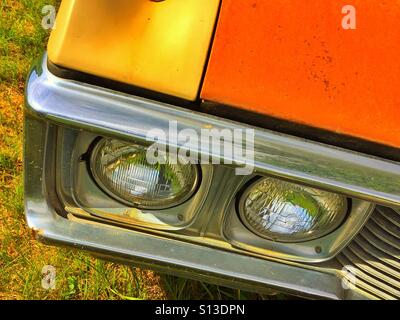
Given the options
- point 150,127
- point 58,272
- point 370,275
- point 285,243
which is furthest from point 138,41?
point 58,272

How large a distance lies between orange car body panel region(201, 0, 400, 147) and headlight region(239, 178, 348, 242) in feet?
0.69

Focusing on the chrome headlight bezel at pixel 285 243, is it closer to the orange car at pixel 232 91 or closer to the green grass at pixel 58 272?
the orange car at pixel 232 91

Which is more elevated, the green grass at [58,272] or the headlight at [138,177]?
the headlight at [138,177]

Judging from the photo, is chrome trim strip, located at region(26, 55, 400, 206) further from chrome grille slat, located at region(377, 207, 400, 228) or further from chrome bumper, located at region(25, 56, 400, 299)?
chrome grille slat, located at region(377, 207, 400, 228)

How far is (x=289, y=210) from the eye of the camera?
4.39 ft

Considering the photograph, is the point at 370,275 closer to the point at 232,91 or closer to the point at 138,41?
the point at 232,91

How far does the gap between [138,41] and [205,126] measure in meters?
0.23

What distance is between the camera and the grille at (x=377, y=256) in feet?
4.38

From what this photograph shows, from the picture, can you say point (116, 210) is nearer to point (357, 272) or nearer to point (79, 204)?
point (79, 204)

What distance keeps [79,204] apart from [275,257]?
0.56 meters

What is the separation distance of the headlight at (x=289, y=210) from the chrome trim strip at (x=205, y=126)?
104 millimetres

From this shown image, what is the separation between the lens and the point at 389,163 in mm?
1127

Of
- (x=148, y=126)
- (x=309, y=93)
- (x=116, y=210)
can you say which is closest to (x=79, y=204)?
(x=116, y=210)

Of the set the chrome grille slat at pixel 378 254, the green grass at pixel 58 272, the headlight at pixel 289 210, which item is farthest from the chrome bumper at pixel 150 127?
the green grass at pixel 58 272
